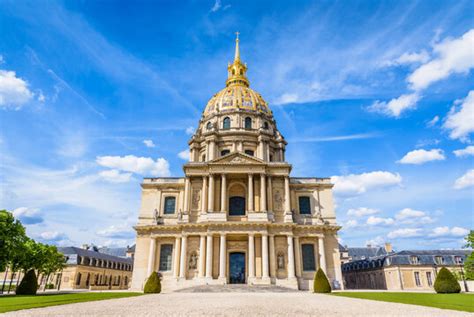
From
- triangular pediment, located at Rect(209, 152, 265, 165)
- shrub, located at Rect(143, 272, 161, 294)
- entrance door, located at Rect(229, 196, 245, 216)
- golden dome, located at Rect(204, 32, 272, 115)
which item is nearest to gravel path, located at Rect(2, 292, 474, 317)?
shrub, located at Rect(143, 272, 161, 294)

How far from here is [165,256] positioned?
34.2 meters

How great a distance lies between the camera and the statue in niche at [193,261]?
32.6 metres

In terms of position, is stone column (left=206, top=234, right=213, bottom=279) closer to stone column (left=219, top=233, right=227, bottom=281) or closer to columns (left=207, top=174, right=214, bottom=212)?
stone column (left=219, top=233, right=227, bottom=281)

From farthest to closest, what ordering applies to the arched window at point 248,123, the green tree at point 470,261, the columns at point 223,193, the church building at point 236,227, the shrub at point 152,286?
the arched window at point 248,123 < the columns at point 223,193 < the church building at point 236,227 < the green tree at point 470,261 < the shrub at point 152,286

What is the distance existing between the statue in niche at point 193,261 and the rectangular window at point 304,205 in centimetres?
1285

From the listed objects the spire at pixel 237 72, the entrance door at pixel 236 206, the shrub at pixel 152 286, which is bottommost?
the shrub at pixel 152 286

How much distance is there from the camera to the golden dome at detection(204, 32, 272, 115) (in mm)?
47250

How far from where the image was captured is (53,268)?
1364 inches

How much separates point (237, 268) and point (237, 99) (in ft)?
81.5

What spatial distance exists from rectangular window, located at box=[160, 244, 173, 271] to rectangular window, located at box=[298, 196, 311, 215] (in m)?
15.2

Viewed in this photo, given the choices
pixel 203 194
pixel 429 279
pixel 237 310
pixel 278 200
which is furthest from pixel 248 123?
pixel 237 310

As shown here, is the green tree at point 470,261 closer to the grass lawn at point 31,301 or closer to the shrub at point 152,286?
the shrub at point 152,286

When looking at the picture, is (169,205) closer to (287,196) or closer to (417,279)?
(287,196)

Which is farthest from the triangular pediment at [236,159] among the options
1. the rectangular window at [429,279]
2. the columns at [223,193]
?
the rectangular window at [429,279]
